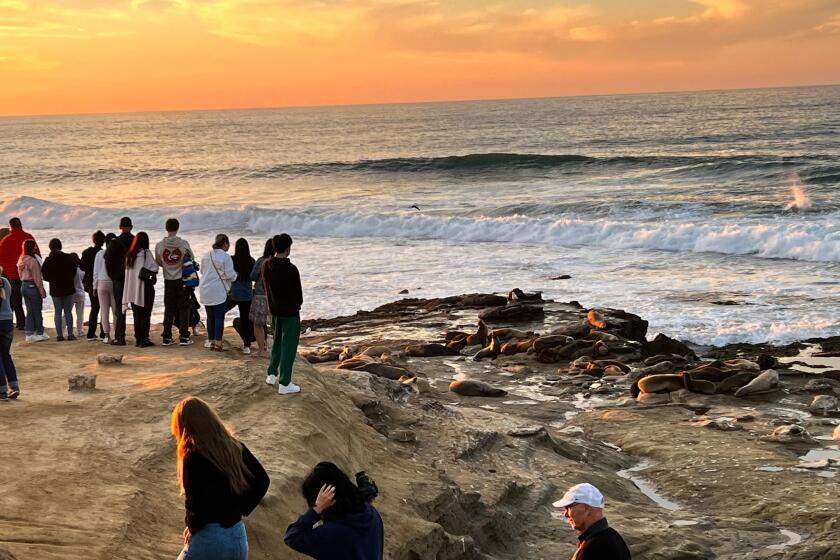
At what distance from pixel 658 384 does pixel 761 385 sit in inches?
58.2

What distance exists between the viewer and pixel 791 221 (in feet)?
105

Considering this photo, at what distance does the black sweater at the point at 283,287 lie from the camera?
8.45 m

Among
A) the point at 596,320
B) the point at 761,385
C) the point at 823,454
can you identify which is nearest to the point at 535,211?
the point at 596,320

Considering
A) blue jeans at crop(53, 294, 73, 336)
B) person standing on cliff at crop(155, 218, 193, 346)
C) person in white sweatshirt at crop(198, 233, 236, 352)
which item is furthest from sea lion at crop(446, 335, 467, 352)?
blue jeans at crop(53, 294, 73, 336)

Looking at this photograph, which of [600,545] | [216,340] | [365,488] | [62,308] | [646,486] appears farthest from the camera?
[62,308]

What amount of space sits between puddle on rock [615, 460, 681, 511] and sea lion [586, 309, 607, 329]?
6937 mm

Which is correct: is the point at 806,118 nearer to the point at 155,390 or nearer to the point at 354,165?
the point at 354,165

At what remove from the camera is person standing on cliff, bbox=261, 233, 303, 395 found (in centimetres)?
845

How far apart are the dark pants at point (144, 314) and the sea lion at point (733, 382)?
313 inches

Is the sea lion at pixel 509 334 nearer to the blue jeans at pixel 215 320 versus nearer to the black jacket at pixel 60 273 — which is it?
the blue jeans at pixel 215 320

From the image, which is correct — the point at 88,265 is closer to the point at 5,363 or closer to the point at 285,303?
the point at 5,363

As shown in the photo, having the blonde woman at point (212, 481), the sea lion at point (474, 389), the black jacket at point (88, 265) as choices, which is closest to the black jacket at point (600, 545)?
the blonde woman at point (212, 481)

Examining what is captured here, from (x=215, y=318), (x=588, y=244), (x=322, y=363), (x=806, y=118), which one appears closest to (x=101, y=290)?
(x=215, y=318)

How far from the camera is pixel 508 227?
3456 centimetres
